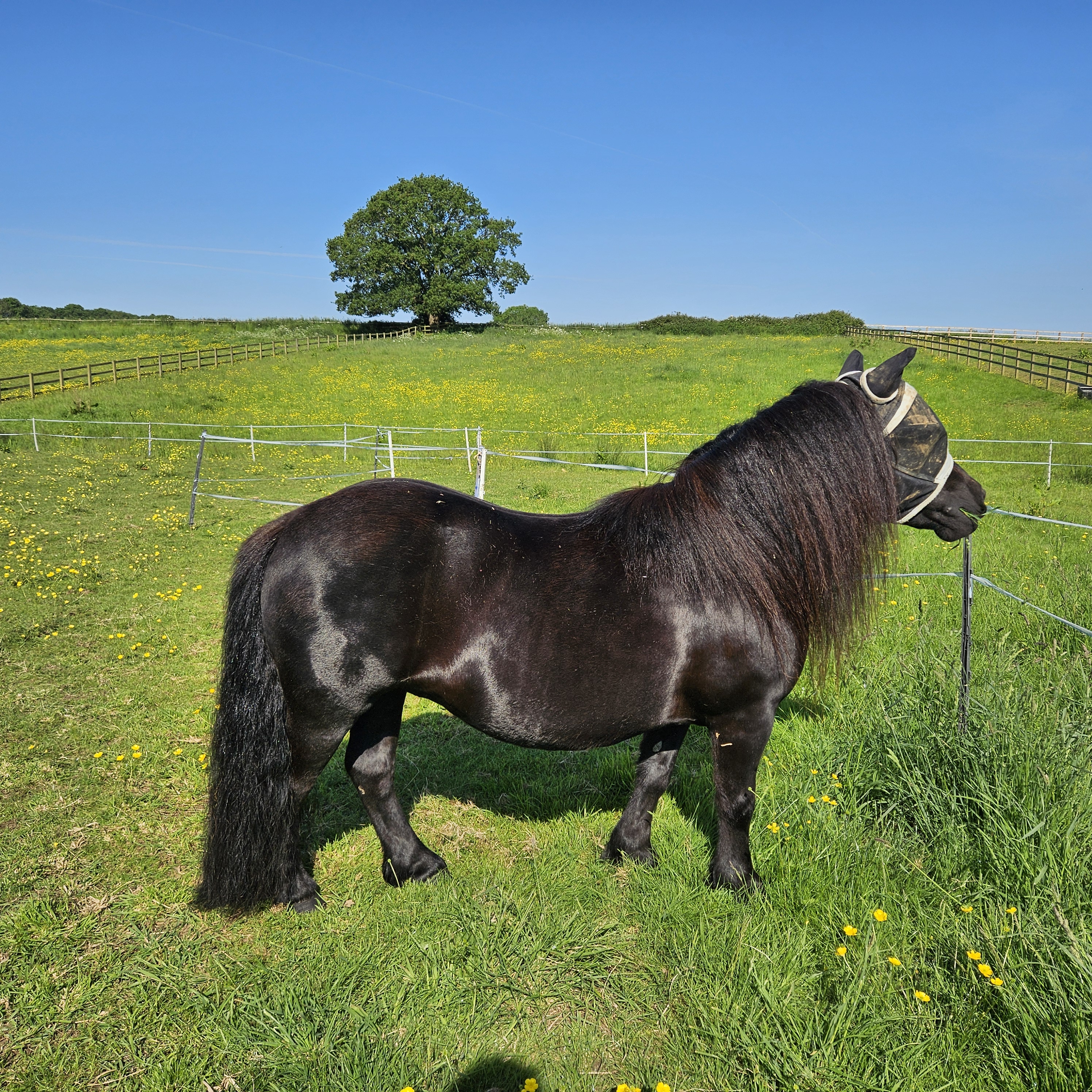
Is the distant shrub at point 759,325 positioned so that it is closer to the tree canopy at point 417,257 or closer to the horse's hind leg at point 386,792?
the tree canopy at point 417,257

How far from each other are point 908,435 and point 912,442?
1.5 inches

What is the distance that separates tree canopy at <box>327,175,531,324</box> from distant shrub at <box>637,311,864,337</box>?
493 inches

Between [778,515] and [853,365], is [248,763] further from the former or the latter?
[853,365]

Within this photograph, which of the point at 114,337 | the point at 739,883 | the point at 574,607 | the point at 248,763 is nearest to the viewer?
the point at 574,607

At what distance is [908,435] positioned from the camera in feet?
9.34

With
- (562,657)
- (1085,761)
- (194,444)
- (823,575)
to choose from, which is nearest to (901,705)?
(1085,761)

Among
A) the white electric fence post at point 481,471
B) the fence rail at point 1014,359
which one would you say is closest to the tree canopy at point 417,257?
the fence rail at point 1014,359

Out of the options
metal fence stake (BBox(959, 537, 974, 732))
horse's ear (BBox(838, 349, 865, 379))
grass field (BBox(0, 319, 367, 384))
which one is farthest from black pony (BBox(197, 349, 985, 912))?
grass field (BBox(0, 319, 367, 384))

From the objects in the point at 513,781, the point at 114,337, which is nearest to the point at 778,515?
the point at 513,781

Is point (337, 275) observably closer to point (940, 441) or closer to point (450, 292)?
point (450, 292)

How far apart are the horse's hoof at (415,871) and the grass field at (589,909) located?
76 mm

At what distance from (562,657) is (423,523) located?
0.73m

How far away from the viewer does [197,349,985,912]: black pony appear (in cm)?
264

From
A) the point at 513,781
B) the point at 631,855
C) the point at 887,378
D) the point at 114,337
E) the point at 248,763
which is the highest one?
the point at 114,337
